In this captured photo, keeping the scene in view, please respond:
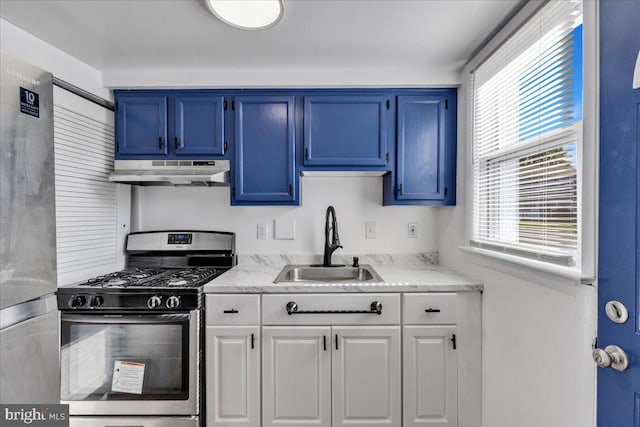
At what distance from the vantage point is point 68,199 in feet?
5.74

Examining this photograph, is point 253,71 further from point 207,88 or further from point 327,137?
point 327,137

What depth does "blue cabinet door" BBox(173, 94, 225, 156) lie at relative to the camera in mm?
2041

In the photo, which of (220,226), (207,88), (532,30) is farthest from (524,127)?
(220,226)

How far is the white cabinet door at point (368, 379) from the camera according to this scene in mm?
1666

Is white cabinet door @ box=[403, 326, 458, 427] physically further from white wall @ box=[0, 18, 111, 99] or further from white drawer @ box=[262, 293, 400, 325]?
white wall @ box=[0, 18, 111, 99]

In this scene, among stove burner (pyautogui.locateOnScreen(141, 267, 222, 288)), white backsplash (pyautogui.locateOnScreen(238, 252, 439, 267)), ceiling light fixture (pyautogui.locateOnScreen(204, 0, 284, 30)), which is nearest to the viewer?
ceiling light fixture (pyautogui.locateOnScreen(204, 0, 284, 30))

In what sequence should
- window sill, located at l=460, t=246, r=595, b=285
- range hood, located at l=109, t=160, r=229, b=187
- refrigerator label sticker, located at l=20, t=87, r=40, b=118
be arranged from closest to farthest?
window sill, located at l=460, t=246, r=595, b=285
refrigerator label sticker, located at l=20, t=87, r=40, b=118
range hood, located at l=109, t=160, r=229, b=187

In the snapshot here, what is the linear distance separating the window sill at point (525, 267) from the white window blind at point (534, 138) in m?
0.04

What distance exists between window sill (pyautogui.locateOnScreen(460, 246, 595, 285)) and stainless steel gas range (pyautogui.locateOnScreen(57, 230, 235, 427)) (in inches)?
61.0

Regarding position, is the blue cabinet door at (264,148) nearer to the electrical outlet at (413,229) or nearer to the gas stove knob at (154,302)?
the gas stove knob at (154,302)

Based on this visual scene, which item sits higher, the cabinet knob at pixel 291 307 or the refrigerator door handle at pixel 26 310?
the refrigerator door handle at pixel 26 310

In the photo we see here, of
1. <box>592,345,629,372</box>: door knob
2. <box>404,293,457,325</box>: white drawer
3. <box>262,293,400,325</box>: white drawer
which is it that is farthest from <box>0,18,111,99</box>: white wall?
<box>592,345,629,372</box>: door knob

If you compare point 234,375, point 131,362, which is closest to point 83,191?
point 131,362

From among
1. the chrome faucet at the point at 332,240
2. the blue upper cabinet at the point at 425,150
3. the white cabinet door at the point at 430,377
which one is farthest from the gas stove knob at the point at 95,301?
the blue upper cabinet at the point at 425,150
